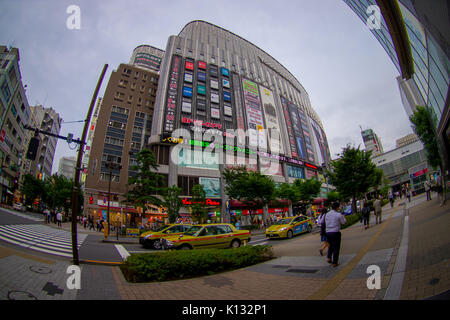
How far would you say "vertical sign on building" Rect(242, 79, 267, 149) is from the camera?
41969 millimetres

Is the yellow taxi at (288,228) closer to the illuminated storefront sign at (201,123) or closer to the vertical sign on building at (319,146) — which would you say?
the illuminated storefront sign at (201,123)

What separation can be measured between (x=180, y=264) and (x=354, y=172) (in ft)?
73.9

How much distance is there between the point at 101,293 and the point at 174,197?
783 inches

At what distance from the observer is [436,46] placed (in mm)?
7477

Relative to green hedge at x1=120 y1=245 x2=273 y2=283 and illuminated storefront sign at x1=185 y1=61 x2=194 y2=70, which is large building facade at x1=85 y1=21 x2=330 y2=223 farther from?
green hedge at x1=120 y1=245 x2=273 y2=283

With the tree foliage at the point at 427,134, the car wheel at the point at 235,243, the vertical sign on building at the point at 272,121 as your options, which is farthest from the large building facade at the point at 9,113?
the vertical sign on building at the point at 272,121

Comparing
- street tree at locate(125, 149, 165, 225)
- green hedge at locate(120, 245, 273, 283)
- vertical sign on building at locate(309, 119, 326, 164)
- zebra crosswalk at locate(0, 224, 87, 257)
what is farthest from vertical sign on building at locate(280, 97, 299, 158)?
zebra crosswalk at locate(0, 224, 87, 257)

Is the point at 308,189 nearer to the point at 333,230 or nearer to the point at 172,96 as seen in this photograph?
the point at 333,230

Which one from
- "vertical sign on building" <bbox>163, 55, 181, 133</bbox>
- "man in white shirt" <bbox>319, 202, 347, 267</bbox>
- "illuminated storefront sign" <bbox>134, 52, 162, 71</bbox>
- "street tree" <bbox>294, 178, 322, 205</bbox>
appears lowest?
"man in white shirt" <bbox>319, 202, 347, 267</bbox>

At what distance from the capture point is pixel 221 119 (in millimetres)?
39375

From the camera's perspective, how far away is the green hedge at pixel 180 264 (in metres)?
4.53

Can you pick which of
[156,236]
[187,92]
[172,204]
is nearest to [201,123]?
[187,92]

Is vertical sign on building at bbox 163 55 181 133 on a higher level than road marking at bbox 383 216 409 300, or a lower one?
higher
